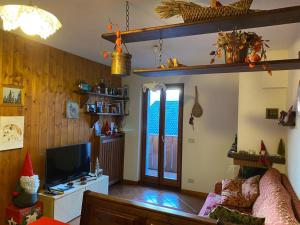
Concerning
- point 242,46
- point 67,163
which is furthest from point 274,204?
point 67,163

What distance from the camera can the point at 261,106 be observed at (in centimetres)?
354

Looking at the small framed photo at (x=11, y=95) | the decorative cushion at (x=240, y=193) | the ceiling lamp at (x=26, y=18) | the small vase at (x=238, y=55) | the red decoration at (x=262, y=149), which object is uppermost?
the ceiling lamp at (x=26, y=18)

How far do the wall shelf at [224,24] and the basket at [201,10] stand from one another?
33mm

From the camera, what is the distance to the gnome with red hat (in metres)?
2.84

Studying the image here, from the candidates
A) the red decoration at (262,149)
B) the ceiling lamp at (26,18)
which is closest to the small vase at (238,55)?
the ceiling lamp at (26,18)

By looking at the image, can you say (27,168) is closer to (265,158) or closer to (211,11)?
(211,11)

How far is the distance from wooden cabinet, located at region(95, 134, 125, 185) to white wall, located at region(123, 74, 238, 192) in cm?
141

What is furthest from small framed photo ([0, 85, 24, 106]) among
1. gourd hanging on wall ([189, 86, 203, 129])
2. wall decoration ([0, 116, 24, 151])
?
gourd hanging on wall ([189, 86, 203, 129])

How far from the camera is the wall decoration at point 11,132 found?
2.85m

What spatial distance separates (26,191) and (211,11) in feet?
9.35

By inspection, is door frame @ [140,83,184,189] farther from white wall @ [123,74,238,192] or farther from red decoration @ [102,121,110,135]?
red decoration @ [102,121,110,135]

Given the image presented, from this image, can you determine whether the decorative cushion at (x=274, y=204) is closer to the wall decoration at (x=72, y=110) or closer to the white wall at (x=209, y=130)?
the white wall at (x=209, y=130)

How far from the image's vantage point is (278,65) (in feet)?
5.73

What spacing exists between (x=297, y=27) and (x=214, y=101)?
2158mm
